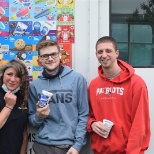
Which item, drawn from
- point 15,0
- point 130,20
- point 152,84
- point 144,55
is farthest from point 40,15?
point 152,84

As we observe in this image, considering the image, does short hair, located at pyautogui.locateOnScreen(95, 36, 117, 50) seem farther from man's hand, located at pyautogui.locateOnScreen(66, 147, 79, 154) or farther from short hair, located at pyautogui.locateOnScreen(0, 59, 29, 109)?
man's hand, located at pyautogui.locateOnScreen(66, 147, 79, 154)

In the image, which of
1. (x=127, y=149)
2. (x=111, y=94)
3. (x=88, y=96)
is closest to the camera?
(x=127, y=149)

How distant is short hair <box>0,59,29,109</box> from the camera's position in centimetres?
247

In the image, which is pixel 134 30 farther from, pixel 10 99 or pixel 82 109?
pixel 10 99

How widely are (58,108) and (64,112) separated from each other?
0.20ft

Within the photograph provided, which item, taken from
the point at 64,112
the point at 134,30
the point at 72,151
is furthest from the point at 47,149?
the point at 134,30

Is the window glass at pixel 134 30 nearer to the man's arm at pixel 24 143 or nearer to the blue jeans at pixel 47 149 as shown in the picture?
the blue jeans at pixel 47 149

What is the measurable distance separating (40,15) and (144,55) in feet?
3.05

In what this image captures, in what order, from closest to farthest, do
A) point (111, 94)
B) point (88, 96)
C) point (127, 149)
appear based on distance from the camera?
point (127, 149) → point (111, 94) → point (88, 96)

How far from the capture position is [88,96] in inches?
103

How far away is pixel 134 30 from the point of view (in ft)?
8.57

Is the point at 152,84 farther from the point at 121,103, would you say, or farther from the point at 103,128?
the point at 103,128

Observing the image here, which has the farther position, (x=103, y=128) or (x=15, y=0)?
(x=15, y=0)

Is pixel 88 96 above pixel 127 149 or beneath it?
above
